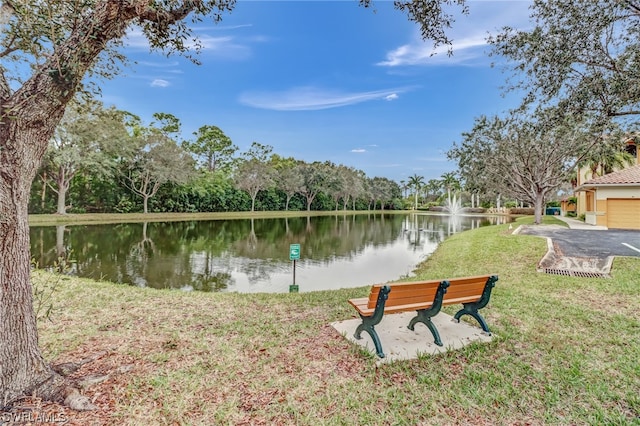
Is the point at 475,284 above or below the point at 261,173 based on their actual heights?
below

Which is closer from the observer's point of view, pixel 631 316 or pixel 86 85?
pixel 86 85

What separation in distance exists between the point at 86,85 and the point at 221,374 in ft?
10.3

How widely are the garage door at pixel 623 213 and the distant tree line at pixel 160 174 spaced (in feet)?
78.9

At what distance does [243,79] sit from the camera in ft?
65.4

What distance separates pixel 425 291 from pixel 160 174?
95.7ft

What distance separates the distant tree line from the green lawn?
10.0 m

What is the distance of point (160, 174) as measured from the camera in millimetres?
27688

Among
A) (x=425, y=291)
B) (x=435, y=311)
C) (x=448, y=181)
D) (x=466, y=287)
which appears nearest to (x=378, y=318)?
(x=425, y=291)

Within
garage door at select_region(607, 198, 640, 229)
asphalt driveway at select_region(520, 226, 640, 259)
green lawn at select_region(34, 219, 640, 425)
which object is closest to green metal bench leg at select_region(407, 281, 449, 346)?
green lawn at select_region(34, 219, 640, 425)

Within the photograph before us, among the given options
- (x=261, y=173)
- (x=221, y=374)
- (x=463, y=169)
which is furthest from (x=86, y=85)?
(x=261, y=173)

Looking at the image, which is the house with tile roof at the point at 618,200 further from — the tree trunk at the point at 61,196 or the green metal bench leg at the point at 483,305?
the tree trunk at the point at 61,196

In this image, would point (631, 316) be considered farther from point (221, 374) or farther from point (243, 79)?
point (243, 79)

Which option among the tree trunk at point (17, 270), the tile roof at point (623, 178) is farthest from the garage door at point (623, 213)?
the tree trunk at point (17, 270)

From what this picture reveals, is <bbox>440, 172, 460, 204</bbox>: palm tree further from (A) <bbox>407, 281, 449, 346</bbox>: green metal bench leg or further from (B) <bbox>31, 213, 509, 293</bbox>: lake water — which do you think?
(A) <bbox>407, 281, 449, 346</bbox>: green metal bench leg
